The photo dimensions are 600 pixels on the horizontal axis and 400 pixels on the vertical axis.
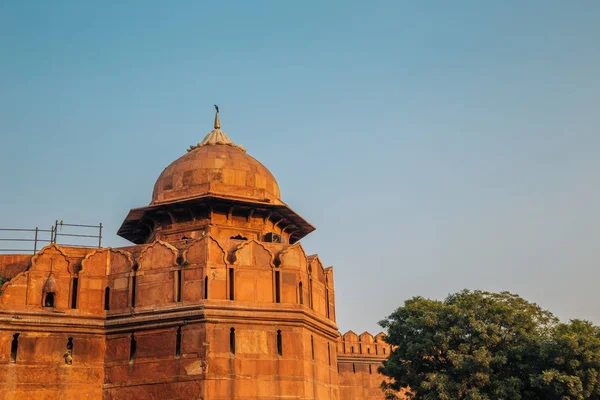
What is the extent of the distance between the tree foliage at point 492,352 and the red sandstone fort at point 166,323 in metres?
5.20

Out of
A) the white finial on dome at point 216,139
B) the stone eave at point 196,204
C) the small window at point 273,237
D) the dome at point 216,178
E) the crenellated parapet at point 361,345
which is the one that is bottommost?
the crenellated parapet at point 361,345

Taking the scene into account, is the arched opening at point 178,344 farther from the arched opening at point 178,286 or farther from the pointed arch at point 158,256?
the pointed arch at point 158,256

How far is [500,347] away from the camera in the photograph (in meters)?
24.8

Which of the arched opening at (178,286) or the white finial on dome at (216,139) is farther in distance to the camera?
the white finial on dome at (216,139)

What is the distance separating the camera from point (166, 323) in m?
18.8

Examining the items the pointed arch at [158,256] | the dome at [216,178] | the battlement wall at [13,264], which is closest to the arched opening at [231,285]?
the pointed arch at [158,256]

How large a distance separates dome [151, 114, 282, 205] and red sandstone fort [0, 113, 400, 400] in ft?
5.95

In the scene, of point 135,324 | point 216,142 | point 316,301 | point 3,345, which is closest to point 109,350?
point 135,324

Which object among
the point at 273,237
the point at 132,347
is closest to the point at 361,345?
the point at 273,237

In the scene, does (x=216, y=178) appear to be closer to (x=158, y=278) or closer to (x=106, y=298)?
(x=158, y=278)

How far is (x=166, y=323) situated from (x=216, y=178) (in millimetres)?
5240

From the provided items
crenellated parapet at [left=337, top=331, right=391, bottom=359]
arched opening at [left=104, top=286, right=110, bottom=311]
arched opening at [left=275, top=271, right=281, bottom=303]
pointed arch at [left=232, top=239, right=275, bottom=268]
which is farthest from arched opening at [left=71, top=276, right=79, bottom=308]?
crenellated parapet at [left=337, top=331, right=391, bottom=359]

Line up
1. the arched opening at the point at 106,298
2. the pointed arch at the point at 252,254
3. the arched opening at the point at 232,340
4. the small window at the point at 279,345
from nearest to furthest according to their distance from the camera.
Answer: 1. the arched opening at the point at 232,340
2. the small window at the point at 279,345
3. the pointed arch at the point at 252,254
4. the arched opening at the point at 106,298

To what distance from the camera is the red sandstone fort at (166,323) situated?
1850 cm
